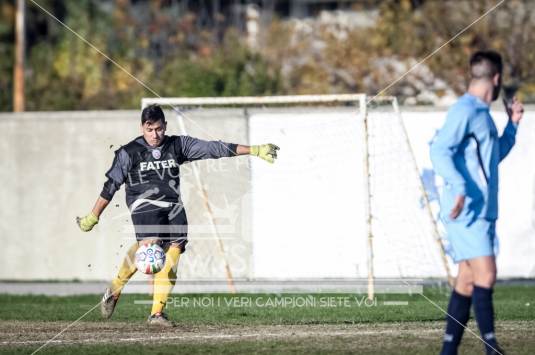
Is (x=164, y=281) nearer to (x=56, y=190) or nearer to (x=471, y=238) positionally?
(x=471, y=238)

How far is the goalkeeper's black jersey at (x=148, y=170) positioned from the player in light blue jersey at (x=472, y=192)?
360cm

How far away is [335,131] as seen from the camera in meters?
15.8

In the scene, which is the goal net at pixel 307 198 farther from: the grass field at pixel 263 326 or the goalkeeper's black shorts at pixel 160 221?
the goalkeeper's black shorts at pixel 160 221

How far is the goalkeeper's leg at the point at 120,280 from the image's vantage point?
11.1 metres

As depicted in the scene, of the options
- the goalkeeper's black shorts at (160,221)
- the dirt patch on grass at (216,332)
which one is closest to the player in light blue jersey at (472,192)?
the dirt patch on grass at (216,332)

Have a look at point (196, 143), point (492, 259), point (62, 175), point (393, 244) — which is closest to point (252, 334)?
point (196, 143)

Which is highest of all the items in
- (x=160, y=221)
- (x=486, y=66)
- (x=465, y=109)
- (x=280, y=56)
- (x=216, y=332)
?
(x=280, y=56)

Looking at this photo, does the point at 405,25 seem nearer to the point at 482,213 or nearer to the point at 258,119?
the point at 258,119

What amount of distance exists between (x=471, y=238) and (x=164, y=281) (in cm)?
395

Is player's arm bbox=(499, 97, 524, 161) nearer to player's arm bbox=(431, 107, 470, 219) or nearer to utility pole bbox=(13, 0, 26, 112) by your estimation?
player's arm bbox=(431, 107, 470, 219)

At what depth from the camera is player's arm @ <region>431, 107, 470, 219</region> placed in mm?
7672

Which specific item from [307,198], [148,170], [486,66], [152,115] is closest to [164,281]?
[148,170]

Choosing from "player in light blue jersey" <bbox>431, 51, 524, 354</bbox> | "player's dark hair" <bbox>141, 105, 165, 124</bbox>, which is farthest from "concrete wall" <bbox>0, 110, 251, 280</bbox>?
"player in light blue jersey" <bbox>431, 51, 524, 354</bbox>

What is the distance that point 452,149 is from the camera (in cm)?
775
